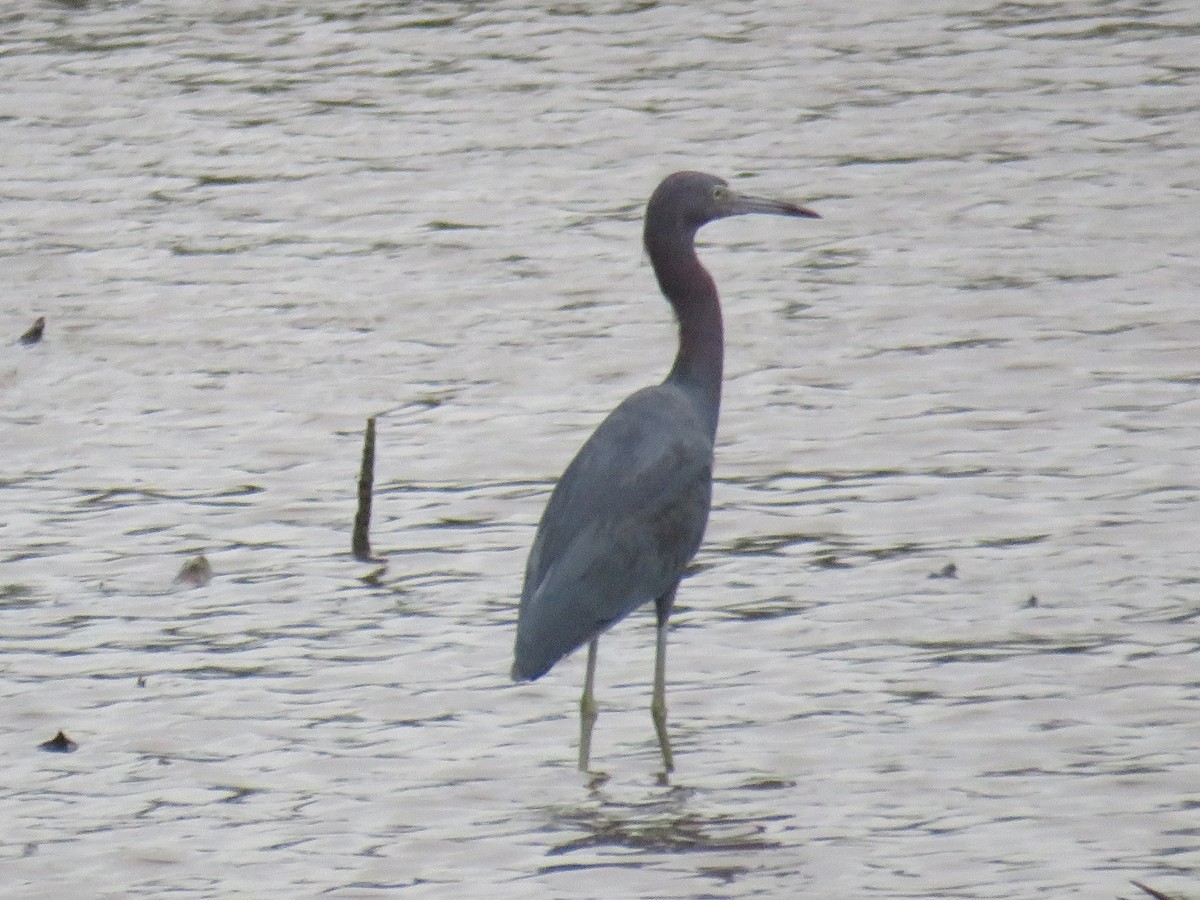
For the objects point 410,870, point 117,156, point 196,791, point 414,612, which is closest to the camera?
point 410,870

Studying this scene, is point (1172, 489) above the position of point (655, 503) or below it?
below

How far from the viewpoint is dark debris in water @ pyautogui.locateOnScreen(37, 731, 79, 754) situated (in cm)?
735

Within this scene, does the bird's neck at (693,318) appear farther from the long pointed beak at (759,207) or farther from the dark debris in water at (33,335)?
the dark debris in water at (33,335)

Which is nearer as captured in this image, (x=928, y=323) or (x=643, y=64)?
(x=928, y=323)

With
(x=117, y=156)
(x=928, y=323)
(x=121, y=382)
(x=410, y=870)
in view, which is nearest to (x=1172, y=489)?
(x=928, y=323)

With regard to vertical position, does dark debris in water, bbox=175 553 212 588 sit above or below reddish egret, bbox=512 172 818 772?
below

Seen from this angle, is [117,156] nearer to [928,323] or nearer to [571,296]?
[571,296]

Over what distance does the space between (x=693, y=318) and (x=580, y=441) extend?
2.19 m

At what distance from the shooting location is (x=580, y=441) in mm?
10258

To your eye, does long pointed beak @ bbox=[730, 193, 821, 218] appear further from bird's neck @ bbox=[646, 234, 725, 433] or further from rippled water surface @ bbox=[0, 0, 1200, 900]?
rippled water surface @ bbox=[0, 0, 1200, 900]

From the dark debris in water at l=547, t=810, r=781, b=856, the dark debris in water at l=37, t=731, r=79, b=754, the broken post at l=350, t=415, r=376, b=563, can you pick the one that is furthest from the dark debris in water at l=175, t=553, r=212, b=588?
the dark debris in water at l=547, t=810, r=781, b=856

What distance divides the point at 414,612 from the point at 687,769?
164cm

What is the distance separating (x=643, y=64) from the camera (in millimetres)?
16953

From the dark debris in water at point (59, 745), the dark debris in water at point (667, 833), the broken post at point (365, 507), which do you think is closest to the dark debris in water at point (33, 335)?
the broken post at point (365, 507)
